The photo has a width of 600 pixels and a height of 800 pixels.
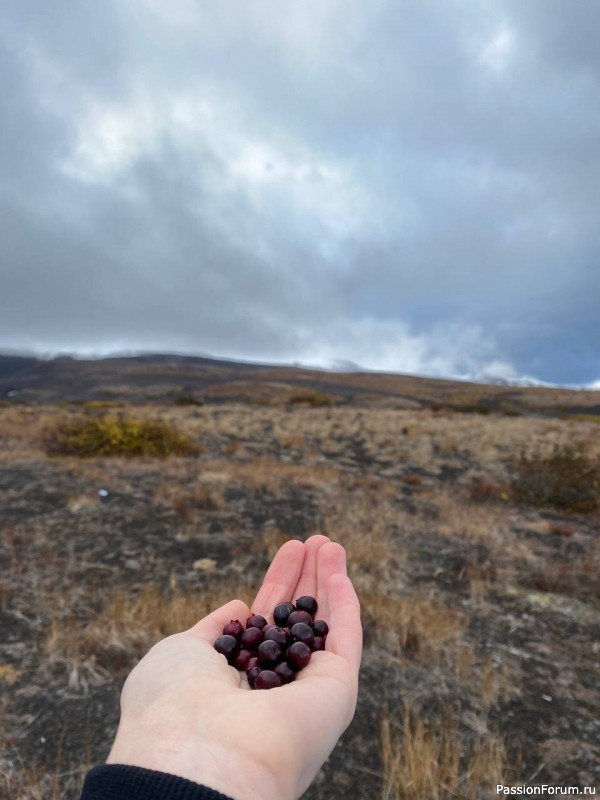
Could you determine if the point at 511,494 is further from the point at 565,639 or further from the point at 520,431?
the point at 520,431

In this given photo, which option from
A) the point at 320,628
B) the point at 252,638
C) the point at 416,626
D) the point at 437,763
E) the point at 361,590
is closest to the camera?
the point at 252,638

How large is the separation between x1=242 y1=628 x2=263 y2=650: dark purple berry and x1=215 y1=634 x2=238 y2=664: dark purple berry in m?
A: 0.07

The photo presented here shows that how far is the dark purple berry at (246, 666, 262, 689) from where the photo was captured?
2.63m

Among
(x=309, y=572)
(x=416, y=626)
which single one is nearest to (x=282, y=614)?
(x=309, y=572)

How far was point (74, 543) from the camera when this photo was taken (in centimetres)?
830

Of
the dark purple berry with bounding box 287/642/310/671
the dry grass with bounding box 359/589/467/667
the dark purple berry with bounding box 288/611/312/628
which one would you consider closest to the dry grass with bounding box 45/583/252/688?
the dry grass with bounding box 359/589/467/667

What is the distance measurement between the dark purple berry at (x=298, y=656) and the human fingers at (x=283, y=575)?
1.01m

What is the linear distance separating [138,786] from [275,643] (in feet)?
3.80

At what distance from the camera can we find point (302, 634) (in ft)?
9.62

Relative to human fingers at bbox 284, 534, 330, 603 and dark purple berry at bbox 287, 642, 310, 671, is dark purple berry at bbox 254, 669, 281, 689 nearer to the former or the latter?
dark purple berry at bbox 287, 642, 310, 671

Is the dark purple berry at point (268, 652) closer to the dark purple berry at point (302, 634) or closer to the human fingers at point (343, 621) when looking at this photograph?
the dark purple berry at point (302, 634)

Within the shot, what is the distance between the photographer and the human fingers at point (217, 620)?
308 cm

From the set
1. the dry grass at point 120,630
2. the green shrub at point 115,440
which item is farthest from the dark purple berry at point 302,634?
the green shrub at point 115,440

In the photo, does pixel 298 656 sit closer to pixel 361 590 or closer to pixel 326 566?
pixel 326 566
